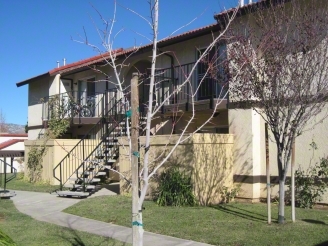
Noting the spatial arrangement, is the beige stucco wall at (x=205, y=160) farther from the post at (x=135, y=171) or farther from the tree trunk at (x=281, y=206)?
the post at (x=135, y=171)

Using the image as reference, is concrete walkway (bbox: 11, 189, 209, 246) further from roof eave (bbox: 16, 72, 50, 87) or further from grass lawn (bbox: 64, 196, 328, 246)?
roof eave (bbox: 16, 72, 50, 87)

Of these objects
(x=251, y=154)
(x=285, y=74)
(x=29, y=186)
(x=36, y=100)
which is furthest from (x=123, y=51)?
(x=36, y=100)

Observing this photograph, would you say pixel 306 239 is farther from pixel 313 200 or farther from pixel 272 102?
pixel 313 200

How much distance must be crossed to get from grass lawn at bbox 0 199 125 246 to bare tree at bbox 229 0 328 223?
11.9 ft

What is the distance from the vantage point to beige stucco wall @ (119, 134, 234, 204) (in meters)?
11.2

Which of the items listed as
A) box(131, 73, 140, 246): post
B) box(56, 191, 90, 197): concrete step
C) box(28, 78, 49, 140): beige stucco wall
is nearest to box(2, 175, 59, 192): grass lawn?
box(56, 191, 90, 197): concrete step

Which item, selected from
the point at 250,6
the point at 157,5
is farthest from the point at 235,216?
the point at 157,5

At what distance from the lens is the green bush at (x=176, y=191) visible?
1093cm

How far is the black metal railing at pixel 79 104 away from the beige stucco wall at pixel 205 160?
24.1ft

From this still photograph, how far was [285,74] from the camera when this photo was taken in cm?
831

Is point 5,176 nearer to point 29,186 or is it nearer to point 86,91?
point 29,186

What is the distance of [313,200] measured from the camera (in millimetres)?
10375

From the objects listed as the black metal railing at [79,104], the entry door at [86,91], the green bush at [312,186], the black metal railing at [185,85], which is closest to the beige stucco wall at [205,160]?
the green bush at [312,186]

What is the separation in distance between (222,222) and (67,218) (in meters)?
3.78
